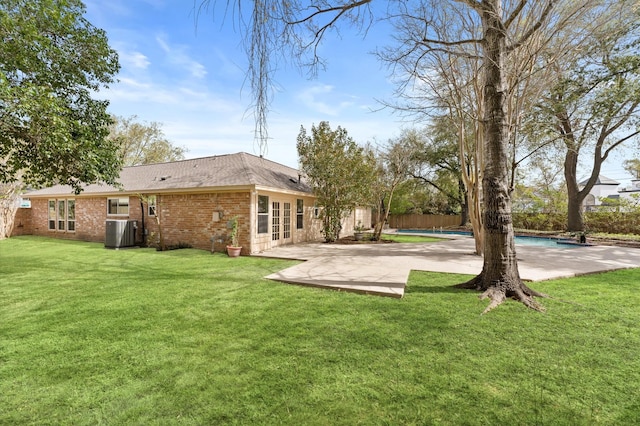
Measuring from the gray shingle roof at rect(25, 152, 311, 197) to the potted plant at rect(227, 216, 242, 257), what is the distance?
1201 millimetres

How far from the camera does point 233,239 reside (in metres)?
9.34

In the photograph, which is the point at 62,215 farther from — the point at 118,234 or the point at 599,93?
the point at 599,93

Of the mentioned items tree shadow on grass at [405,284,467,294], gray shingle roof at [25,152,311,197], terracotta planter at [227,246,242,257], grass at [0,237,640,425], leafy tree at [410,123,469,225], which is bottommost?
grass at [0,237,640,425]

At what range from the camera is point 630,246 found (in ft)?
40.8

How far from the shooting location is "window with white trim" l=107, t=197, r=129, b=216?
1231 cm

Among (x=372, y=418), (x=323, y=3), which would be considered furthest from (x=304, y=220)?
(x=372, y=418)

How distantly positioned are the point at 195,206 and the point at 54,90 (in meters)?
5.02

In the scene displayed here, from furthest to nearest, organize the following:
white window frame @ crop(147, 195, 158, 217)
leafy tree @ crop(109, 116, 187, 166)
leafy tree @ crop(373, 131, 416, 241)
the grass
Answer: leafy tree @ crop(109, 116, 187, 166), leafy tree @ crop(373, 131, 416, 241), white window frame @ crop(147, 195, 158, 217), the grass

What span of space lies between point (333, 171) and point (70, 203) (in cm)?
1299

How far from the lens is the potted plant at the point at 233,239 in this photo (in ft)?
29.7

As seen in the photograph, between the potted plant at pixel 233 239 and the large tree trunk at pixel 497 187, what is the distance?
22.2 feet

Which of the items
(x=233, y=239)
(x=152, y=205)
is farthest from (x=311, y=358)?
(x=152, y=205)

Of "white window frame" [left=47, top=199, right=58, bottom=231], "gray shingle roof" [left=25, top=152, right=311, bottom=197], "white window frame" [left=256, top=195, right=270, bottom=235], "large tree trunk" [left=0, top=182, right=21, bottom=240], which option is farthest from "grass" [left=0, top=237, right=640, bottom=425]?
"large tree trunk" [left=0, top=182, right=21, bottom=240]

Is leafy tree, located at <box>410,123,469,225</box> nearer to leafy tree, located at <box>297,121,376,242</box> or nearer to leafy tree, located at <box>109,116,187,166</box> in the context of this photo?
leafy tree, located at <box>297,121,376,242</box>
